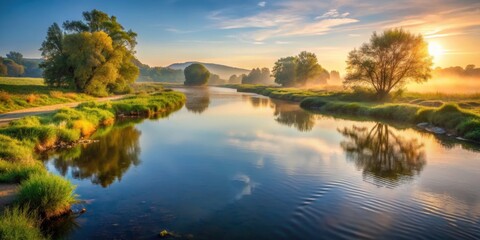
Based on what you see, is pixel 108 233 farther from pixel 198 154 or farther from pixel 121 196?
pixel 198 154

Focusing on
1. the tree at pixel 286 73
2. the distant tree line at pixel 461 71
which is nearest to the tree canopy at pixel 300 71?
the tree at pixel 286 73

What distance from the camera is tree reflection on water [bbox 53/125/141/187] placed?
495 inches

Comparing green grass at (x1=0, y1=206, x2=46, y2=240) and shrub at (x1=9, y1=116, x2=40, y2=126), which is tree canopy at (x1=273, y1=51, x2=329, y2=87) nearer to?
shrub at (x1=9, y1=116, x2=40, y2=126)

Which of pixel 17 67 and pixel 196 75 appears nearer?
pixel 17 67

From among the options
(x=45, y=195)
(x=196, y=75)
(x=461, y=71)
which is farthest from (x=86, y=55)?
(x=196, y=75)

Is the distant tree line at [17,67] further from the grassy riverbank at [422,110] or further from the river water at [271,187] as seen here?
the river water at [271,187]

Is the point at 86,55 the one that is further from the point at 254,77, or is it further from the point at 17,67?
the point at 254,77

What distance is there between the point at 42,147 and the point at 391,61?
136 ft

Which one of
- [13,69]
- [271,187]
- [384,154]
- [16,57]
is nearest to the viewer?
[271,187]

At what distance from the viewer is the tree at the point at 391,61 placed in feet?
133

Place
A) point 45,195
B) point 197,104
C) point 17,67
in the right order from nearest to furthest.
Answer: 1. point 45,195
2. point 197,104
3. point 17,67

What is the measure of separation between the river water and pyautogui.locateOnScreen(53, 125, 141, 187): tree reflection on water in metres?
0.06

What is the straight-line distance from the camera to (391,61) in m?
41.7

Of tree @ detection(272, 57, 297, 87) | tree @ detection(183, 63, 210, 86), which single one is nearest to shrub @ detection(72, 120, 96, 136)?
tree @ detection(272, 57, 297, 87)
